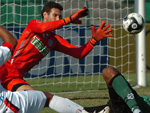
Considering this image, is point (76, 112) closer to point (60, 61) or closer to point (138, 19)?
point (138, 19)

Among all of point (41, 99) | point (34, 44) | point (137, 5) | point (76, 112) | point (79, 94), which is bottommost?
point (79, 94)

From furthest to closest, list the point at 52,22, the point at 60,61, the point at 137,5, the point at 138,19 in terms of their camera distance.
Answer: the point at 60,61 < the point at 137,5 < the point at 138,19 < the point at 52,22

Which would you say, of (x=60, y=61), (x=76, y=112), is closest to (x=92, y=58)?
(x=60, y=61)

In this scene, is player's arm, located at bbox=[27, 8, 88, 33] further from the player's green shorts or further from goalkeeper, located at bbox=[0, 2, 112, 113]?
the player's green shorts

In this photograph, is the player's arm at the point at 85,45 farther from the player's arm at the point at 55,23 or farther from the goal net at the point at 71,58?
the goal net at the point at 71,58

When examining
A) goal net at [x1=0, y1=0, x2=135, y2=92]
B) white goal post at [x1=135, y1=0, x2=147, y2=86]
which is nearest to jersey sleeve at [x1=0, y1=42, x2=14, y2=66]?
white goal post at [x1=135, y1=0, x2=147, y2=86]

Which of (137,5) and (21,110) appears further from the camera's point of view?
(137,5)

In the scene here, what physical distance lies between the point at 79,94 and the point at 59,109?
3180 millimetres

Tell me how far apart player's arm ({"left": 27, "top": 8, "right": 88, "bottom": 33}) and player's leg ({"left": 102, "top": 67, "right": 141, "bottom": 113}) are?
120cm

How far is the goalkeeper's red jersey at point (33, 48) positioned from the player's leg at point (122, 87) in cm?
133

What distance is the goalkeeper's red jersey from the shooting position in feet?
16.1

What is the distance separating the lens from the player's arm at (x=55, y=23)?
479 cm

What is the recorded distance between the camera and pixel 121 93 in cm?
371

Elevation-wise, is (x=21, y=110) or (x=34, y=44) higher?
(x=34, y=44)
